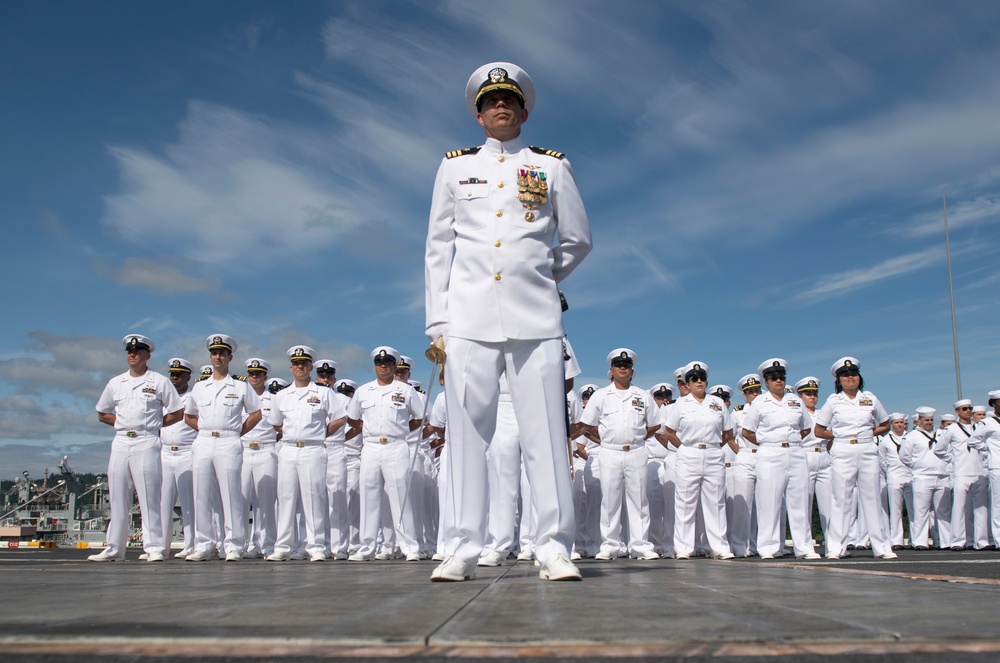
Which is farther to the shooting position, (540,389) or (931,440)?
(931,440)

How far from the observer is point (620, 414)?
34.7ft

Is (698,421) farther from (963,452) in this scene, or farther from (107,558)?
(963,452)

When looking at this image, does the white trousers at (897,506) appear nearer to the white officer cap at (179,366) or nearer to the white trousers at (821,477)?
the white trousers at (821,477)

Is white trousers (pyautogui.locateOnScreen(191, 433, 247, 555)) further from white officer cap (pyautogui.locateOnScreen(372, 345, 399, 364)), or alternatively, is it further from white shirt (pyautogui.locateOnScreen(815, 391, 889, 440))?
white shirt (pyautogui.locateOnScreen(815, 391, 889, 440))

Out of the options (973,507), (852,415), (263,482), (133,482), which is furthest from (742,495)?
(133,482)

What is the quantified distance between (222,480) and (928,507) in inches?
541

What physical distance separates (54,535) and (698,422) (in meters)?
38.0

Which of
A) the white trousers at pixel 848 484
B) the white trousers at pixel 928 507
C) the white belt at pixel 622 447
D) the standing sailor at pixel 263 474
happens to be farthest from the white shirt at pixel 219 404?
the white trousers at pixel 928 507

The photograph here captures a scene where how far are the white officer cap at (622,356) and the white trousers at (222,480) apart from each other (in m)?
4.85

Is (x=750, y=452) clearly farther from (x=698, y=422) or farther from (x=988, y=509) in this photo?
(x=988, y=509)

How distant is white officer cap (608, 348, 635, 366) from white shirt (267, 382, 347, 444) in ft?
11.8

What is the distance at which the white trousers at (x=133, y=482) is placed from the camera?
9.55 m

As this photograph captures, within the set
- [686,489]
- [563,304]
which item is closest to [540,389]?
[563,304]

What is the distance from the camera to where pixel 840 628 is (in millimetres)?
2105
